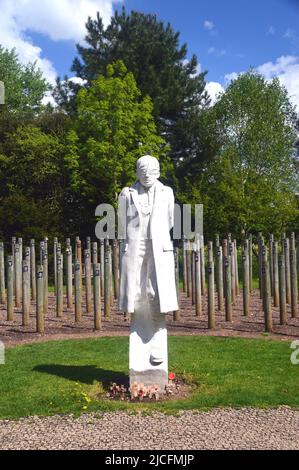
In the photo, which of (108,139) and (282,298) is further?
(108,139)

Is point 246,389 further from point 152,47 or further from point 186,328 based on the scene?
point 152,47

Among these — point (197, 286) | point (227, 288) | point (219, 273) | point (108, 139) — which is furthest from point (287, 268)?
point (108, 139)

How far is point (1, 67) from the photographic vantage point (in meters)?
44.0

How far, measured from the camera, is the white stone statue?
8.01 m

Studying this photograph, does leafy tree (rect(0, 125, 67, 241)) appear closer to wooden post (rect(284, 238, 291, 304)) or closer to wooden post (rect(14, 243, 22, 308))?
wooden post (rect(14, 243, 22, 308))

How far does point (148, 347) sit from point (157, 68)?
27375 millimetres

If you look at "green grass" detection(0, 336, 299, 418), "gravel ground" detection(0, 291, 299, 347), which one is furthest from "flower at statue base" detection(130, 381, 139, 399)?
"gravel ground" detection(0, 291, 299, 347)

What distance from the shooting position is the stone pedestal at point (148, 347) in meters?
8.17

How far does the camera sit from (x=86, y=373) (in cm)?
927

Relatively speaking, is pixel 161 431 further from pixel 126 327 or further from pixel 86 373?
pixel 126 327

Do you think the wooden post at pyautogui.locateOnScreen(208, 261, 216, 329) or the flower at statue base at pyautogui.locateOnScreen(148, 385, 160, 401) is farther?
the wooden post at pyautogui.locateOnScreen(208, 261, 216, 329)

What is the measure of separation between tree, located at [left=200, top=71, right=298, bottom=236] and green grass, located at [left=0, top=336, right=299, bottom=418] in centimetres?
1623

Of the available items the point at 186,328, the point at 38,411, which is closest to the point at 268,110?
the point at 186,328

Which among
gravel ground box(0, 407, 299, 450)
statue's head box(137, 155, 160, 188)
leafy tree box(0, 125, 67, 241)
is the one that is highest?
leafy tree box(0, 125, 67, 241)
